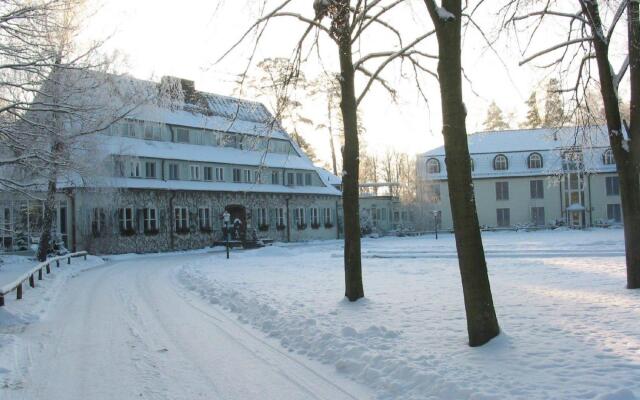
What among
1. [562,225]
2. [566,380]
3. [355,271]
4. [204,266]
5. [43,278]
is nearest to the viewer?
[566,380]

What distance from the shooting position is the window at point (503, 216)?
2254 inches

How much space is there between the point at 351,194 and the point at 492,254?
14.6 m

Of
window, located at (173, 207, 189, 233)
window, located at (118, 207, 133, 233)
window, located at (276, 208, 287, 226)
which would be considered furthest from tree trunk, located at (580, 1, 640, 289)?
window, located at (276, 208, 287, 226)

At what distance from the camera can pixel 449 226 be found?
57.1 metres

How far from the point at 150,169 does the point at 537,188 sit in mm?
37479

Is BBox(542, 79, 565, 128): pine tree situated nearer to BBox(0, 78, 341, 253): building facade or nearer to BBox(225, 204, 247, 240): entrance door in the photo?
BBox(0, 78, 341, 253): building facade

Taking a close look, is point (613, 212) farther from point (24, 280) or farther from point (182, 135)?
point (24, 280)

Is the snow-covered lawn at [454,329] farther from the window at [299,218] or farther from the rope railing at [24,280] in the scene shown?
the window at [299,218]

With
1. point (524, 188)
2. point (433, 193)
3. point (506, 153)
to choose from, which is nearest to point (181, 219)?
point (433, 193)

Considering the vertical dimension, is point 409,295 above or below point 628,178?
below

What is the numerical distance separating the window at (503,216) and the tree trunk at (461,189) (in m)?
52.2

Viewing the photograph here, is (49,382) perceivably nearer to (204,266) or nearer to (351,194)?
(351,194)

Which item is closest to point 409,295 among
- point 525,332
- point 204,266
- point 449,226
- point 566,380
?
point 525,332

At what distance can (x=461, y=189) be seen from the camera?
7340 millimetres
